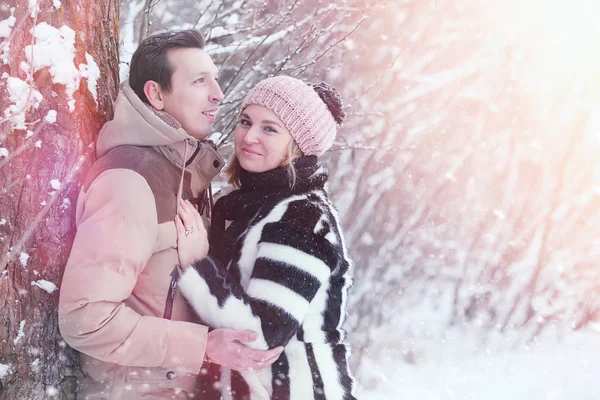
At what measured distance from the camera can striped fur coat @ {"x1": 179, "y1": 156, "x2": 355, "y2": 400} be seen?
230 centimetres

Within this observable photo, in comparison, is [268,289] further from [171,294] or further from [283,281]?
[171,294]

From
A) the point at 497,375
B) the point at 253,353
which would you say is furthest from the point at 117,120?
the point at 497,375

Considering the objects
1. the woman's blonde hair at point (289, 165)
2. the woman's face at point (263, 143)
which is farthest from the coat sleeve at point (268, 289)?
the woman's face at point (263, 143)

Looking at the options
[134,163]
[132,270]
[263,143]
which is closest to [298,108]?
[263,143]

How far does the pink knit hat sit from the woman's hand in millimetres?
699

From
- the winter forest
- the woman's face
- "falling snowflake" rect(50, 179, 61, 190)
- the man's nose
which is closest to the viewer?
"falling snowflake" rect(50, 179, 61, 190)

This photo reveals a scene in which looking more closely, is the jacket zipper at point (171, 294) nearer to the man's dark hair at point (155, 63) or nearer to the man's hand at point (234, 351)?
the man's hand at point (234, 351)

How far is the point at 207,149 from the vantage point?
2635 mm

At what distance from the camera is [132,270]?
2098 millimetres

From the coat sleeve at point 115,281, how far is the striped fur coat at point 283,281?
0.24m

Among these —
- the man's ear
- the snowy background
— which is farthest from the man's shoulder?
the snowy background

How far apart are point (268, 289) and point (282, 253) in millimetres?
165

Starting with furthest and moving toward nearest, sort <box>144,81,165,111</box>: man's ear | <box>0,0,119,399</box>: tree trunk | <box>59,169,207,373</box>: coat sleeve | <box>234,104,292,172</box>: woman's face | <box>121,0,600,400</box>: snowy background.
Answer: <box>121,0,600,400</box>: snowy background
<box>234,104,292,172</box>: woman's face
<box>144,81,165,111</box>: man's ear
<box>0,0,119,399</box>: tree trunk
<box>59,169,207,373</box>: coat sleeve

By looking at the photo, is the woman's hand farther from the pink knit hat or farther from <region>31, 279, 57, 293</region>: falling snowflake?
the pink knit hat
